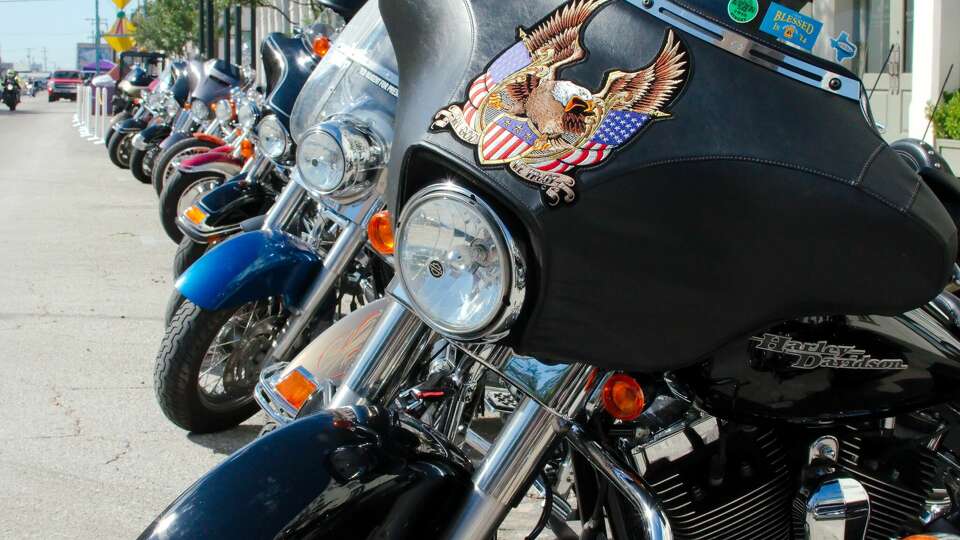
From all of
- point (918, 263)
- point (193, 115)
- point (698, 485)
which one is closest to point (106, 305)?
point (193, 115)

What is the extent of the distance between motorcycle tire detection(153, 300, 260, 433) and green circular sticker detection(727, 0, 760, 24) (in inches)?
105

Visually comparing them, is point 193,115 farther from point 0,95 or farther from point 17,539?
point 0,95

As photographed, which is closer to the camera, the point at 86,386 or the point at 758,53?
the point at 758,53

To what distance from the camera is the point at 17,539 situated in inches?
133

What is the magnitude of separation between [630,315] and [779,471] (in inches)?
22.7

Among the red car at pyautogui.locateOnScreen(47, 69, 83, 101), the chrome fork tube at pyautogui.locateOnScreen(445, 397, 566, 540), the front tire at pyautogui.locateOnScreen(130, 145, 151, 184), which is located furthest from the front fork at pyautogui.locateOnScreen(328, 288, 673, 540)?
the red car at pyautogui.locateOnScreen(47, 69, 83, 101)

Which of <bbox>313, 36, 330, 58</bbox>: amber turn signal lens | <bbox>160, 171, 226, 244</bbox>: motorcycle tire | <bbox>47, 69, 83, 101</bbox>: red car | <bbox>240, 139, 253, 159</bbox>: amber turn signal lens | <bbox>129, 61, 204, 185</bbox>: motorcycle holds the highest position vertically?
<bbox>313, 36, 330, 58</bbox>: amber turn signal lens

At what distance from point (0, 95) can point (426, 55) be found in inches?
2005

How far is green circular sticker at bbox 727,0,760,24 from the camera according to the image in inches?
60.4

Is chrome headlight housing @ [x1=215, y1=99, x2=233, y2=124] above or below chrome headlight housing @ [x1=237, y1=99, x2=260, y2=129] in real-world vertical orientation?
below

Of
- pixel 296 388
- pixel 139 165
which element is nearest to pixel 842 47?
pixel 296 388

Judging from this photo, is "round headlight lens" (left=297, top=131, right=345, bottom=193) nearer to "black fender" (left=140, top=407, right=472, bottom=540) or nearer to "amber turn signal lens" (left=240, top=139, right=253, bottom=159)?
"black fender" (left=140, top=407, right=472, bottom=540)

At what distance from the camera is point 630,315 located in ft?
5.27

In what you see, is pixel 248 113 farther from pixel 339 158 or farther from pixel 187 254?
pixel 339 158
